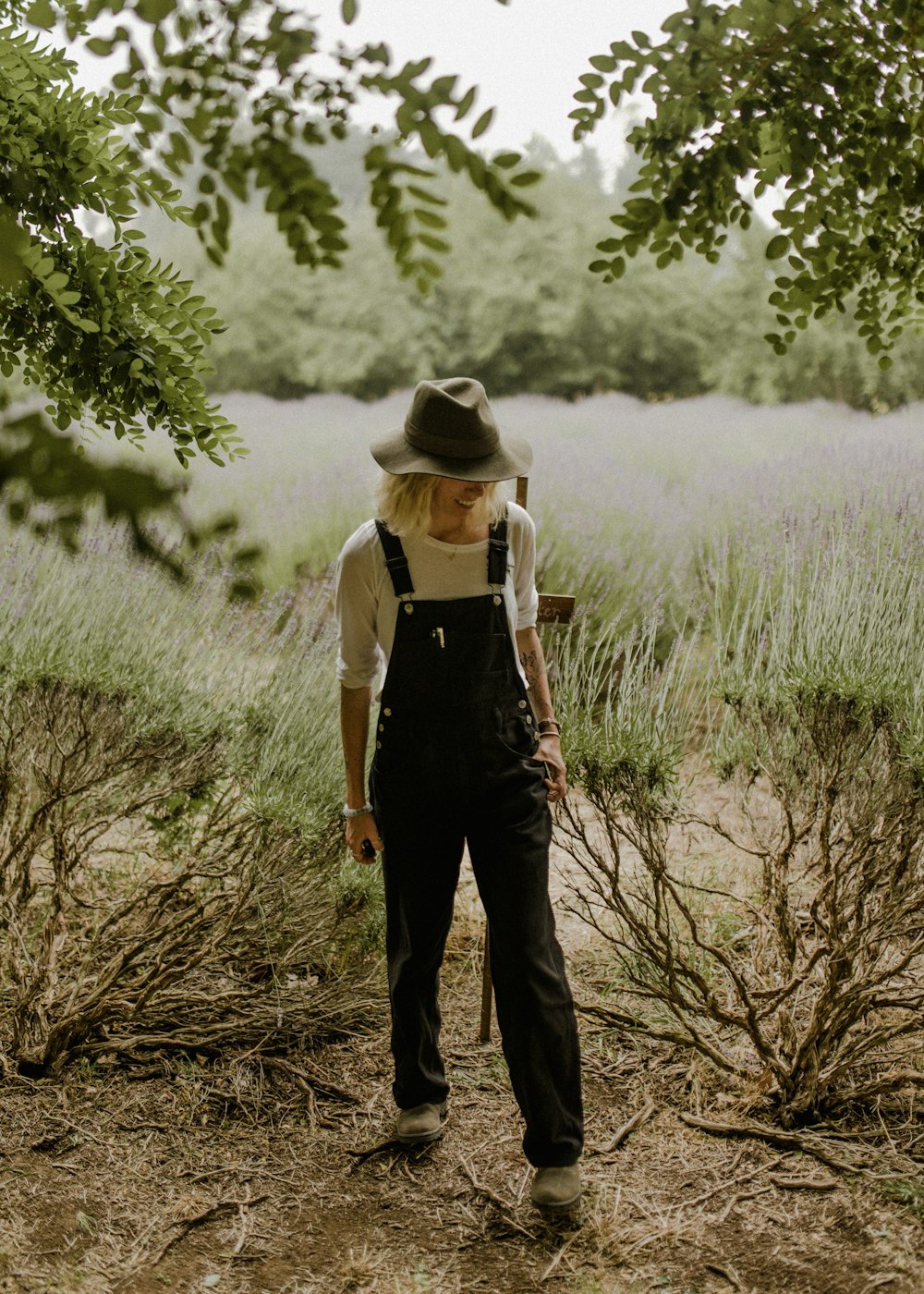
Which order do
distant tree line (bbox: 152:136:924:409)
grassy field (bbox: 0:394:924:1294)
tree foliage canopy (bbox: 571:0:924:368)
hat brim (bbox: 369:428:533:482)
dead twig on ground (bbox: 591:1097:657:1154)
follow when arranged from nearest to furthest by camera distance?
tree foliage canopy (bbox: 571:0:924:368) < hat brim (bbox: 369:428:533:482) < grassy field (bbox: 0:394:924:1294) < dead twig on ground (bbox: 591:1097:657:1154) < distant tree line (bbox: 152:136:924:409)

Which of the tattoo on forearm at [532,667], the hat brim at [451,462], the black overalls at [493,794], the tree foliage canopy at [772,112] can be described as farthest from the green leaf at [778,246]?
the tattoo on forearm at [532,667]

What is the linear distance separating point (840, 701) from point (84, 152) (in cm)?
181

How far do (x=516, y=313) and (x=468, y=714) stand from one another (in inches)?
134

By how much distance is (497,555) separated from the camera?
81.4 inches

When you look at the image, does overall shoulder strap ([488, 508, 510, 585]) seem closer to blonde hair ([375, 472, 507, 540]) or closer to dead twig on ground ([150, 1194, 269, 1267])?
blonde hair ([375, 472, 507, 540])

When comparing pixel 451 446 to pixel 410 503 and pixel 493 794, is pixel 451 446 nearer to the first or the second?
pixel 410 503

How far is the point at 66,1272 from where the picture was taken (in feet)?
6.58

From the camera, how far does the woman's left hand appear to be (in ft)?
7.17

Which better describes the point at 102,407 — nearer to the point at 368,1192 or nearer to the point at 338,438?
the point at 368,1192

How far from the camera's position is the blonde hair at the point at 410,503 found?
2.03 meters

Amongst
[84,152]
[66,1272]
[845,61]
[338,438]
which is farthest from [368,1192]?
[338,438]

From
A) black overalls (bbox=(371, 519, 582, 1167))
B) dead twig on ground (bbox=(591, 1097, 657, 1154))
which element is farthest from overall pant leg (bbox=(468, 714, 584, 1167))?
dead twig on ground (bbox=(591, 1097, 657, 1154))

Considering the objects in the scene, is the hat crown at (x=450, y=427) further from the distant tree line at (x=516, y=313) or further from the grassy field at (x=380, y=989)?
the distant tree line at (x=516, y=313)

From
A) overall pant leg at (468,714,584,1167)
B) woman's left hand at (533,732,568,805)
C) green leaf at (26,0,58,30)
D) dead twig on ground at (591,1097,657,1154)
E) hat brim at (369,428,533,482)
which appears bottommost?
dead twig on ground at (591,1097,657,1154)
